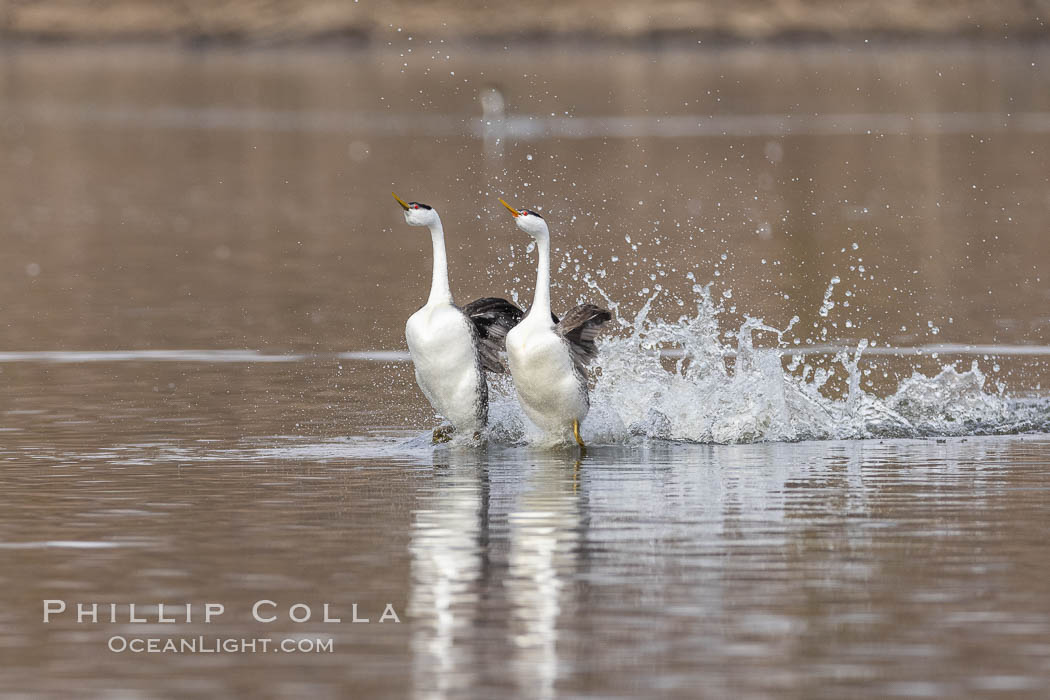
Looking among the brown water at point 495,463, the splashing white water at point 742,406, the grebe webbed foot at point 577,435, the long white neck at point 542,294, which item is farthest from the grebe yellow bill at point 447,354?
the grebe webbed foot at point 577,435

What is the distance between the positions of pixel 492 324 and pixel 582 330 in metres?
0.95

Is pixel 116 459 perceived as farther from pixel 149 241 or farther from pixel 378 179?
pixel 378 179

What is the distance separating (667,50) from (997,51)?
52.0 feet

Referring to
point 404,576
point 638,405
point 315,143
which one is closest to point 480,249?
point 638,405

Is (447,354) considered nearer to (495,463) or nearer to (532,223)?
(495,463)

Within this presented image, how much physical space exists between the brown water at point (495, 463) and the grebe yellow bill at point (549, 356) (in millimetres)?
314

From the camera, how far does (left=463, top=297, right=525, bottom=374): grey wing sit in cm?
1742

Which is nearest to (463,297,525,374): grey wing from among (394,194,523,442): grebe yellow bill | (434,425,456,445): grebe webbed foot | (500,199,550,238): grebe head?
(394,194,523,442): grebe yellow bill

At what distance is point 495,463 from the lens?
16.5m

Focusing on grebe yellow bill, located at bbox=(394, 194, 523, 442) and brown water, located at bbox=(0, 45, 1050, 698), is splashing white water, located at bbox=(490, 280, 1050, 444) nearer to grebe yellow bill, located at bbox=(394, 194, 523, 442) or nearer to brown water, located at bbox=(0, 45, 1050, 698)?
brown water, located at bbox=(0, 45, 1050, 698)

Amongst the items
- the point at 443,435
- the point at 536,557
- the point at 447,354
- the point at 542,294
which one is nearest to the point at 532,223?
the point at 542,294

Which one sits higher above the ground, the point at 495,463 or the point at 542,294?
the point at 542,294

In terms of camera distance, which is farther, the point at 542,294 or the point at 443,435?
the point at 443,435

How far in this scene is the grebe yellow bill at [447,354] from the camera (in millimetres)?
16781
